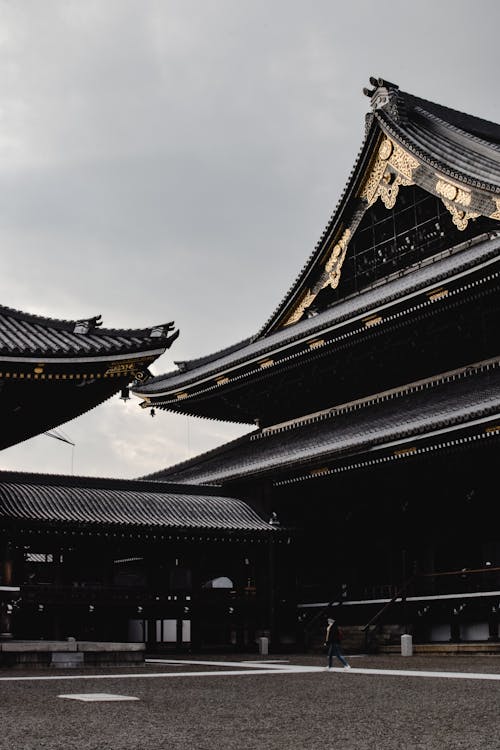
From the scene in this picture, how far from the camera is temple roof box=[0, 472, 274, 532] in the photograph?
1191 inches

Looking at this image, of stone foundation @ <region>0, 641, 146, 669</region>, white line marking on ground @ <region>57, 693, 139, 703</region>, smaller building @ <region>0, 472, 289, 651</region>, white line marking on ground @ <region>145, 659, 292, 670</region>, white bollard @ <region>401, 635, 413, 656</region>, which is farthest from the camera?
smaller building @ <region>0, 472, 289, 651</region>

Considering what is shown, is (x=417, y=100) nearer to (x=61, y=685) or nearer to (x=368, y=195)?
(x=368, y=195)

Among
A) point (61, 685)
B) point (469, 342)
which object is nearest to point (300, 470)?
point (469, 342)

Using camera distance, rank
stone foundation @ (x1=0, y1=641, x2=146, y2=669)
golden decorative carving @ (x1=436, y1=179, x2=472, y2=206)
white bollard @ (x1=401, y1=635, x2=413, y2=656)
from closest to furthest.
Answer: stone foundation @ (x1=0, y1=641, x2=146, y2=669) → white bollard @ (x1=401, y1=635, x2=413, y2=656) → golden decorative carving @ (x1=436, y1=179, x2=472, y2=206)

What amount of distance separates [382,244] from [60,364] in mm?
20830

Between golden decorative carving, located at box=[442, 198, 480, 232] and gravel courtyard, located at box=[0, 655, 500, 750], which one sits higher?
golden decorative carving, located at box=[442, 198, 480, 232]

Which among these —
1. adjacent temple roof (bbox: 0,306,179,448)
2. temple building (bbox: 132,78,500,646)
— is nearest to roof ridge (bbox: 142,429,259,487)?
temple building (bbox: 132,78,500,646)

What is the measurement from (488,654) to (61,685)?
1427 cm

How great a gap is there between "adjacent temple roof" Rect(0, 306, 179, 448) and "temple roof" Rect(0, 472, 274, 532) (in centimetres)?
701

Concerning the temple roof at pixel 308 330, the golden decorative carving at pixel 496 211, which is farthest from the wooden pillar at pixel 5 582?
the golden decorative carving at pixel 496 211

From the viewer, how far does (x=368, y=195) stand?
39.4m

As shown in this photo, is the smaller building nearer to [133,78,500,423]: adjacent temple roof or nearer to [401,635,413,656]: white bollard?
[133,78,500,423]: adjacent temple roof

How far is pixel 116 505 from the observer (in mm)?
32719

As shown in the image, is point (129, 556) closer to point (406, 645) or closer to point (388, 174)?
point (406, 645)
